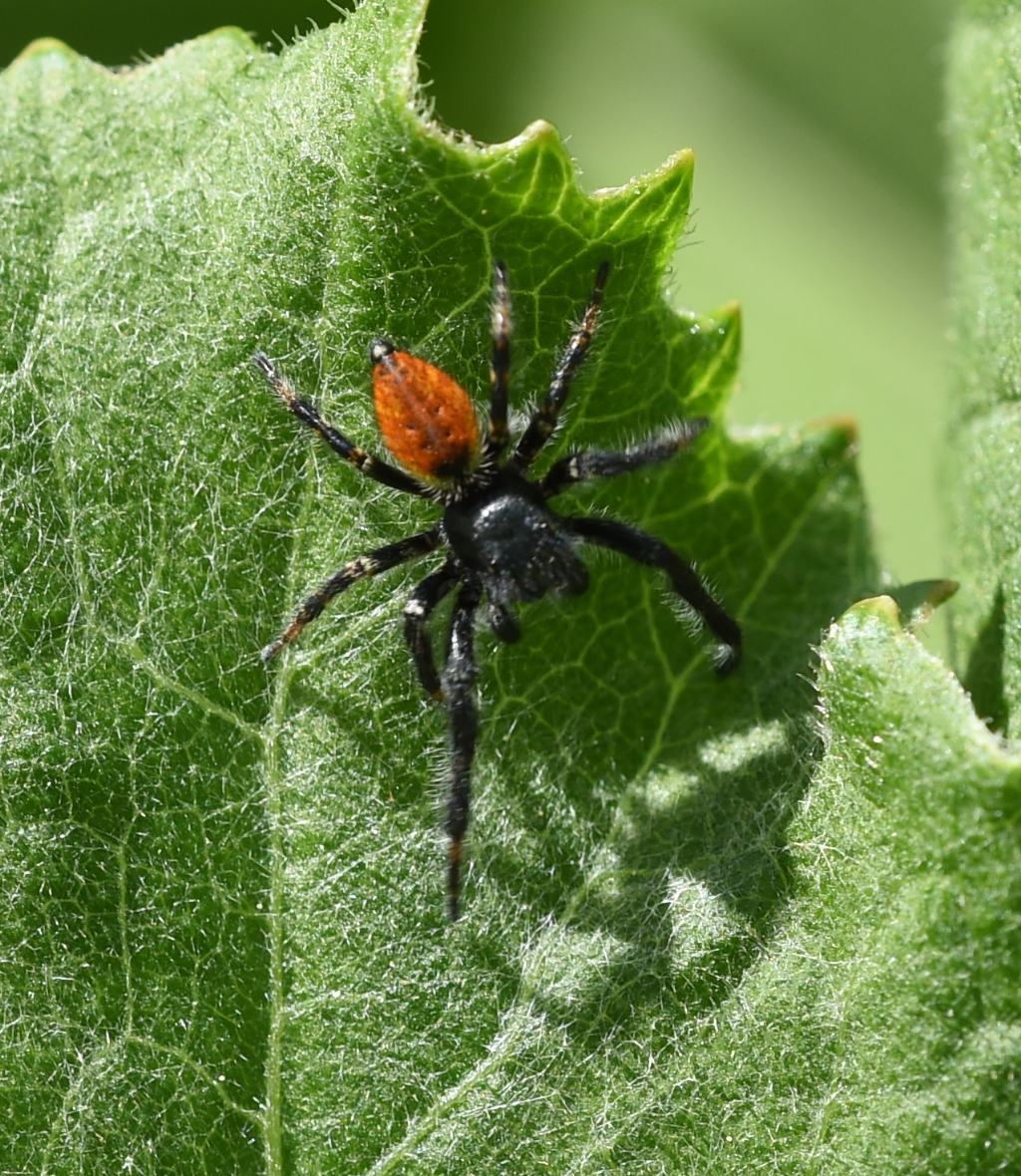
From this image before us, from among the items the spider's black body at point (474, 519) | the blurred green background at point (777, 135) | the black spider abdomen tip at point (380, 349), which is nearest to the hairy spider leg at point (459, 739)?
the spider's black body at point (474, 519)

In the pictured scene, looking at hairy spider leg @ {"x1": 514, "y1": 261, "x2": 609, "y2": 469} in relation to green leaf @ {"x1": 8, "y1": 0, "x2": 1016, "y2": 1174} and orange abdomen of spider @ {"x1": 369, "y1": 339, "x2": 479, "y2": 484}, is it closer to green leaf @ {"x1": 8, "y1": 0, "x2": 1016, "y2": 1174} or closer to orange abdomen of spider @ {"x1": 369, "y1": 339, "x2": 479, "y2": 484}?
green leaf @ {"x1": 8, "y1": 0, "x2": 1016, "y2": 1174}

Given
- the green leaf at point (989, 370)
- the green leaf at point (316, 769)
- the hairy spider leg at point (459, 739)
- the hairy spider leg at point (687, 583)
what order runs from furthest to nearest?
the hairy spider leg at point (687, 583) < the green leaf at point (989, 370) < the hairy spider leg at point (459, 739) < the green leaf at point (316, 769)

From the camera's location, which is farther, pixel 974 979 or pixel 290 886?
pixel 290 886

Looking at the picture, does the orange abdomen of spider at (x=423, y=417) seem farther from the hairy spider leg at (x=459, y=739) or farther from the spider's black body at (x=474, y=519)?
the hairy spider leg at (x=459, y=739)

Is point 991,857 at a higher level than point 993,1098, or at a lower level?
higher

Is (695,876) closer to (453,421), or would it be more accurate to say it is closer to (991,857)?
(991,857)

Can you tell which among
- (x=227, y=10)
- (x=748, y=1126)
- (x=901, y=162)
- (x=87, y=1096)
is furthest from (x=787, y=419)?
(x=87, y=1096)

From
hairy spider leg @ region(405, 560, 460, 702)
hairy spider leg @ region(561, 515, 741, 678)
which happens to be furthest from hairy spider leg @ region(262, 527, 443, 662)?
hairy spider leg @ region(561, 515, 741, 678)
